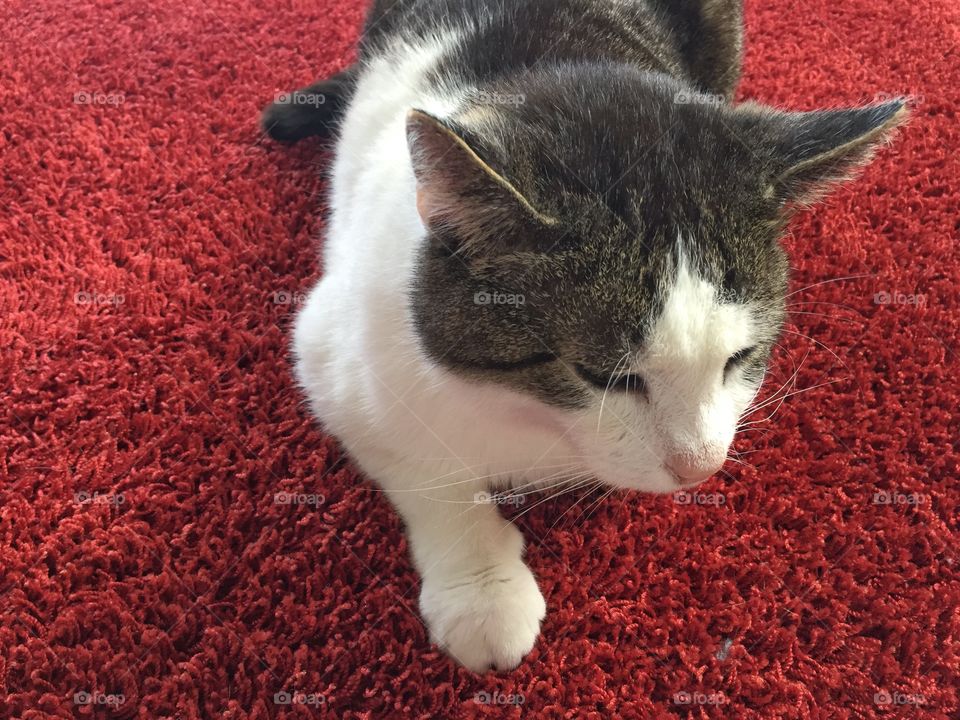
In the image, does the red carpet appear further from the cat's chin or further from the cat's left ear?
the cat's left ear

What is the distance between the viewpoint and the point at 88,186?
150 centimetres

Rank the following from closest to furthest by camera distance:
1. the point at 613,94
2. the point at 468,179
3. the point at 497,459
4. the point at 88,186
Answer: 1. the point at 468,179
2. the point at 613,94
3. the point at 497,459
4. the point at 88,186

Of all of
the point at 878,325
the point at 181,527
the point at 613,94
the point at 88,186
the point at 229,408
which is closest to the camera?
the point at 613,94

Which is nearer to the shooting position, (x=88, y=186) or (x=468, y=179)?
(x=468, y=179)

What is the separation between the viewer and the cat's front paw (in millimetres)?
989

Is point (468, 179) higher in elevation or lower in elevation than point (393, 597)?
higher

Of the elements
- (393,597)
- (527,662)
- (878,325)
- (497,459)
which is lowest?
(878,325)

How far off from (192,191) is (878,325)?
56.5 inches

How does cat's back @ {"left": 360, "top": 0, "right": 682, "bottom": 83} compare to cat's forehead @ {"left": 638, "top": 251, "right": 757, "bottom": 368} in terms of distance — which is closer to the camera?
cat's forehead @ {"left": 638, "top": 251, "right": 757, "bottom": 368}

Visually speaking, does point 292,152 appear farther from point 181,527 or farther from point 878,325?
point 878,325

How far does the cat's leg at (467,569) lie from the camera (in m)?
0.99

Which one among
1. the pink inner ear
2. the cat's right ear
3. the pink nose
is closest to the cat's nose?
the pink nose

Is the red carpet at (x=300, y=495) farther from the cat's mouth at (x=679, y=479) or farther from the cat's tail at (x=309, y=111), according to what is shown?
the cat's mouth at (x=679, y=479)

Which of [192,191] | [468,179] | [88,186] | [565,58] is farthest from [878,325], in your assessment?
[88,186]
